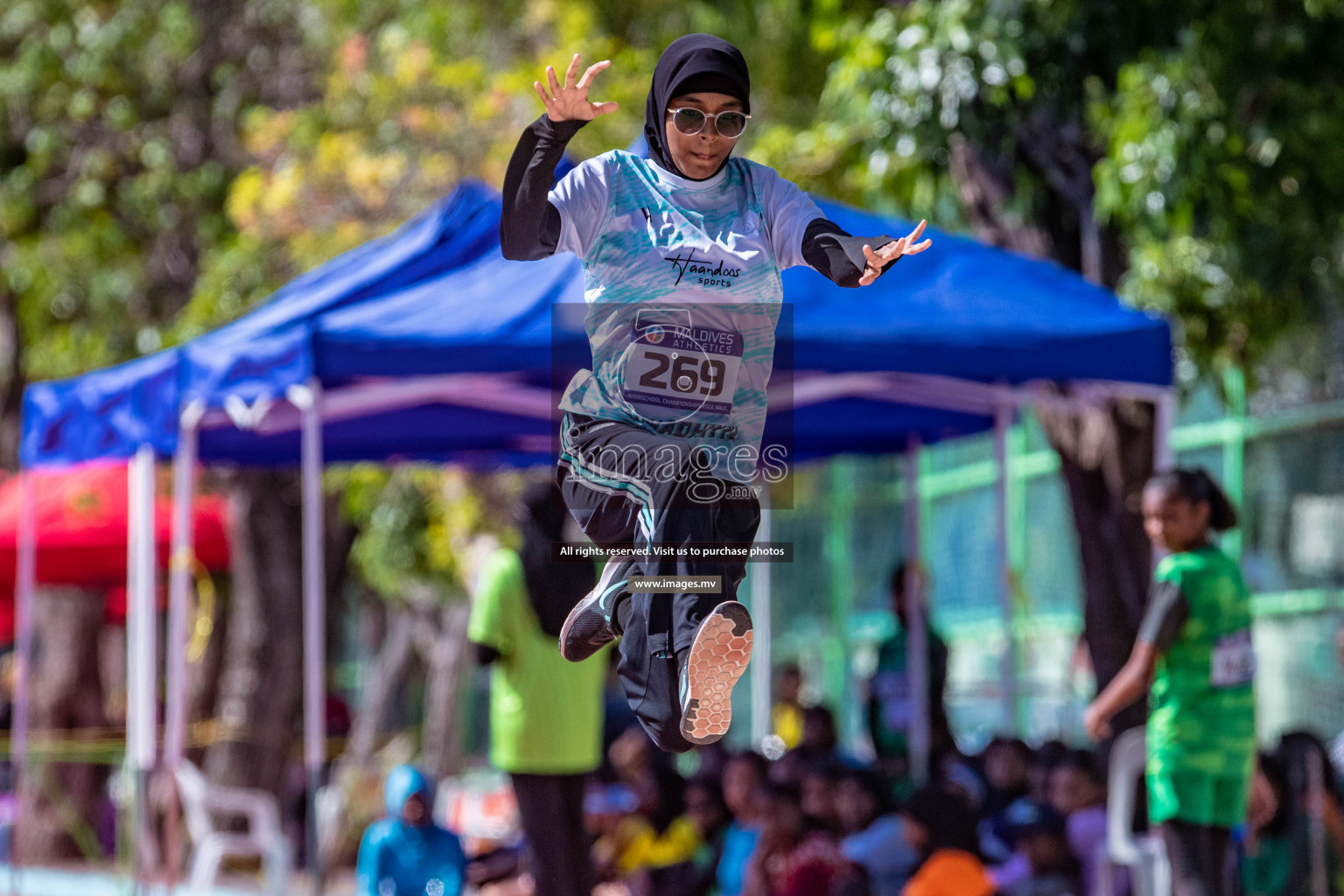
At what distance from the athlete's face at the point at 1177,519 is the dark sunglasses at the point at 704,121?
3.28 metres

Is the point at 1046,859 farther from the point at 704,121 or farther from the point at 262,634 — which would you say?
the point at 262,634

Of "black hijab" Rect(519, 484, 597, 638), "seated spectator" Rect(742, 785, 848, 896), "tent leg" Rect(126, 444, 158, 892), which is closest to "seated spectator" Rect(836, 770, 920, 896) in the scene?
"seated spectator" Rect(742, 785, 848, 896)

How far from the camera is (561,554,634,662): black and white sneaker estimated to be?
269cm

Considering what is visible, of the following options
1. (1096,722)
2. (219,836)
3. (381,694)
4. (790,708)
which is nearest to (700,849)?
(219,836)

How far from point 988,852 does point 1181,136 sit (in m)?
3.16

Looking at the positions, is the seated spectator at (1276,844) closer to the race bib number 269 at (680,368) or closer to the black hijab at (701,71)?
the race bib number 269 at (680,368)

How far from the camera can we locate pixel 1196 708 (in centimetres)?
537

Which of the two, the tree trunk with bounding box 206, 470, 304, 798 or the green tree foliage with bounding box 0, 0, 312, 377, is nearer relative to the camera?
the tree trunk with bounding box 206, 470, 304, 798

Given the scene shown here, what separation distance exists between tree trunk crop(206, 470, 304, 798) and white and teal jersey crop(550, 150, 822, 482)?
1044 cm

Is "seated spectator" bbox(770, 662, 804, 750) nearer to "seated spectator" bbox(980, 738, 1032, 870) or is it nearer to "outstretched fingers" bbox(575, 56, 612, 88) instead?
"seated spectator" bbox(980, 738, 1032, 870)

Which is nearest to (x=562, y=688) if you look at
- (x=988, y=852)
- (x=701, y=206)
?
(x=988, y=852)

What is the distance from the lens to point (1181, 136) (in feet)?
23.3

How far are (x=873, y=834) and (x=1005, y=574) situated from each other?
6.33 feet

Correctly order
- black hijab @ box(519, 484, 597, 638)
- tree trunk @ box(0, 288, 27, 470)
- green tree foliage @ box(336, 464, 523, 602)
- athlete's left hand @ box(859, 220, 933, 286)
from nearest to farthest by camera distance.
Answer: athlete's left hand @ box(859, 220, 933, 286) < black hijab @ box(519, 484, 597, 638) < green tree foliage @ box(336, 464, 523, 602) < tree trunk @ box(0, 288, 27, 470)
